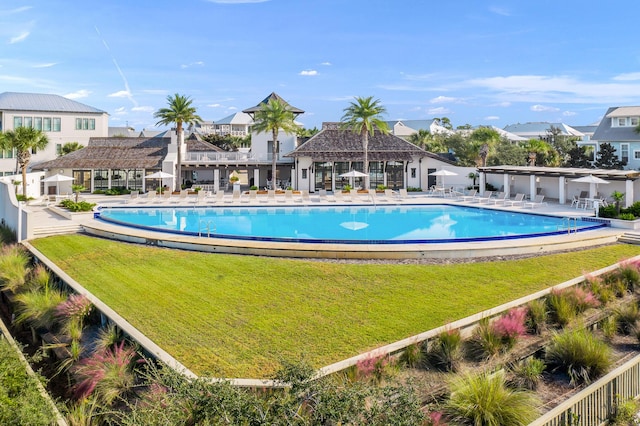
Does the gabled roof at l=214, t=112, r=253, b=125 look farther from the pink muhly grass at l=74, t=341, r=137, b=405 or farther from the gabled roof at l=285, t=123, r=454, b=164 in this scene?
the pink muhly grass at l=74, t=341, r=137, b=405

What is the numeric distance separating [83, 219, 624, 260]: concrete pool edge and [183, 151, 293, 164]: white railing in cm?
2200

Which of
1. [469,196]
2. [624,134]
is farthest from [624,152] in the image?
[469,196]

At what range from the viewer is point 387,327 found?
897cm

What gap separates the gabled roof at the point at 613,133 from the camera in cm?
3988

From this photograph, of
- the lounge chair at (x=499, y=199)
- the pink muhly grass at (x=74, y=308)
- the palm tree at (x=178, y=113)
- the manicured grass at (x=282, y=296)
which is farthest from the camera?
the palm tree at (x=178, y=113)

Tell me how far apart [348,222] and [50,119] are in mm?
34433

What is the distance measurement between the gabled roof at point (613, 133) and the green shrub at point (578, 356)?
127 ft

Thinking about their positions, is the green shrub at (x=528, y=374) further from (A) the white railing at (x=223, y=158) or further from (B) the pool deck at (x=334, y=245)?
(A) the white railing at (x=223, y=158)

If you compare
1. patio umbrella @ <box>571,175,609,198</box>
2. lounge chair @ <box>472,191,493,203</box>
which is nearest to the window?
lounge chair @ <box>472,191,493,203</box>

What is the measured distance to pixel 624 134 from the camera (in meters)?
40.6

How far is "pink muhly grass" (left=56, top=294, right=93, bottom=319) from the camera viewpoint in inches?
396

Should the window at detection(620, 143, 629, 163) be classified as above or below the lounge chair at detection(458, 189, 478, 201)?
above

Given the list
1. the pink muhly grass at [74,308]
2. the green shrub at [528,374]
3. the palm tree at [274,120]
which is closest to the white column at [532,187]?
the palm tree at [274,120]

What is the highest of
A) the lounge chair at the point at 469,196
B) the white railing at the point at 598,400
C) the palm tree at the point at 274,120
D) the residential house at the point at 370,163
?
the palm tree at the point at 274,120
